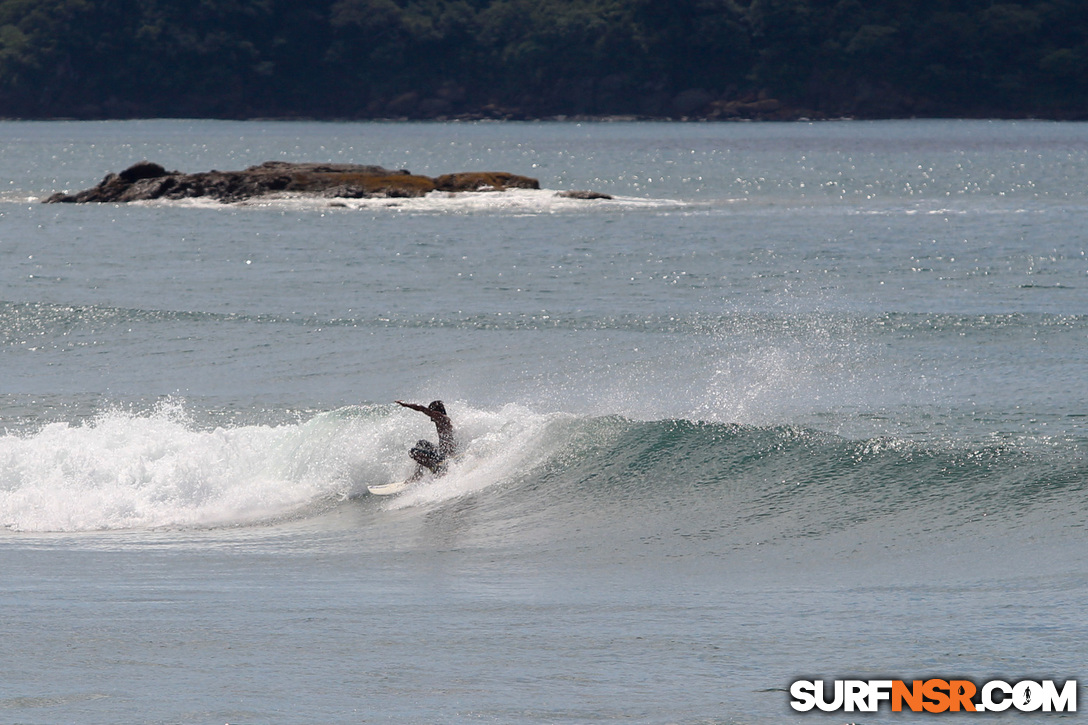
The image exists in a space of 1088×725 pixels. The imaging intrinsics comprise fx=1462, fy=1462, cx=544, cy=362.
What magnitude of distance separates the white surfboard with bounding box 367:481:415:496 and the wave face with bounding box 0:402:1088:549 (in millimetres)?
144

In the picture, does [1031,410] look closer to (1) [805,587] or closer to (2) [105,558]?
(1) [805,587]

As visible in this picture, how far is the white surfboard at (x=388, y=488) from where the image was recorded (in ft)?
55.0

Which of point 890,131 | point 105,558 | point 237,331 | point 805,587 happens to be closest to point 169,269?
point 237,331

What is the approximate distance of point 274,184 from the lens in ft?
228

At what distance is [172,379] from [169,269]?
17339mm

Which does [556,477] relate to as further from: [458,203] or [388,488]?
[458,203]

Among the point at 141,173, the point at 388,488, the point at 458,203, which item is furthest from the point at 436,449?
the point at 141,173

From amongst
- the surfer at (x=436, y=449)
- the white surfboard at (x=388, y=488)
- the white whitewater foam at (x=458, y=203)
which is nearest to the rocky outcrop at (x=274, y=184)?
the white whitewater foam at (x=458, y=203)

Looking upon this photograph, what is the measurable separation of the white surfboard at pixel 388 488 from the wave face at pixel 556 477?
5.7 inches

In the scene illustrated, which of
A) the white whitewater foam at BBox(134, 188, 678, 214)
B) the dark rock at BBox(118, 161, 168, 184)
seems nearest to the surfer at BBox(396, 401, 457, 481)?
the white whitewater foam at BBox(134, 188, 678, 214)

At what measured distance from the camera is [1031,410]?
1997 cm

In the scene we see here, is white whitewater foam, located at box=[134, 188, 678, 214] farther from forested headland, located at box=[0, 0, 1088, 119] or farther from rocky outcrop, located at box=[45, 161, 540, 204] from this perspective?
forested headland, located at box=[0, 0, 1088, 119]

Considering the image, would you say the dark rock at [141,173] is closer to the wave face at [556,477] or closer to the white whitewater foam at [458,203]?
the white whitewater foam at [458,203]

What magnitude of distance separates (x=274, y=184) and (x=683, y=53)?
131921mm
